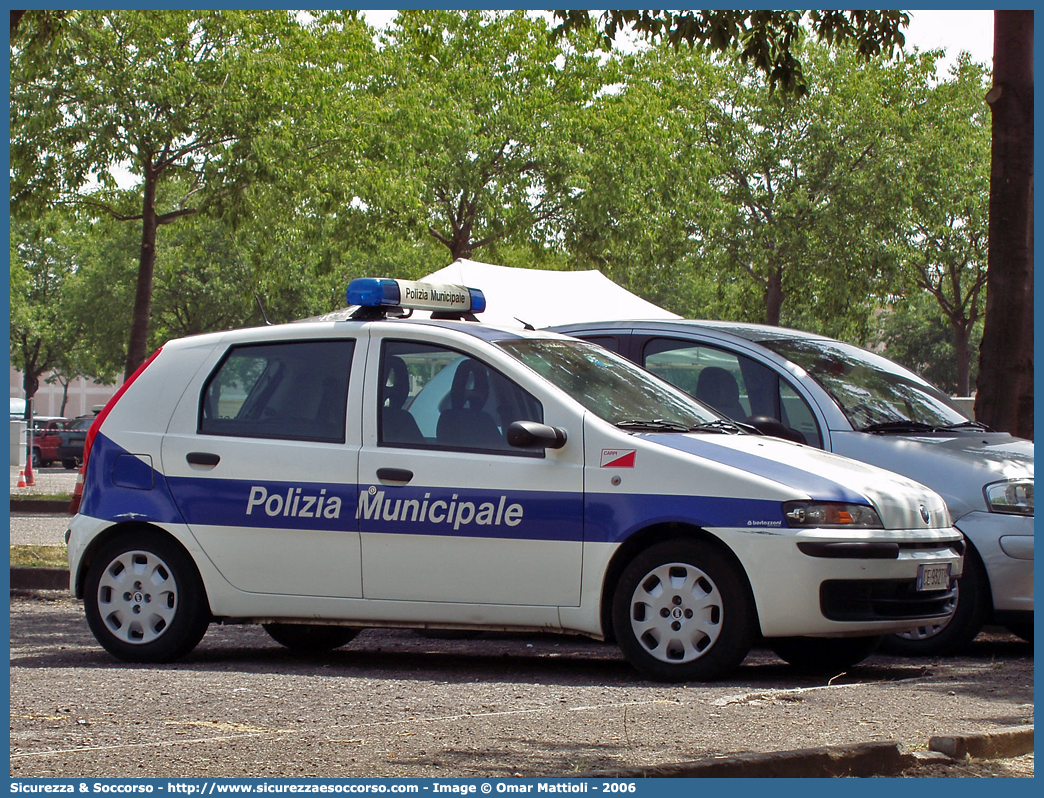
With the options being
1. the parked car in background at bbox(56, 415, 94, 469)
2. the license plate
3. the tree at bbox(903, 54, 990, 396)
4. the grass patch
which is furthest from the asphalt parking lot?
the parked car in background at bbox(56, 415, 94, 469)

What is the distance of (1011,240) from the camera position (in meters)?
10.6

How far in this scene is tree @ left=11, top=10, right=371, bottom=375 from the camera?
72.3 feet

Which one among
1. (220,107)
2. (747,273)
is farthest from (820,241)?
(220,107)

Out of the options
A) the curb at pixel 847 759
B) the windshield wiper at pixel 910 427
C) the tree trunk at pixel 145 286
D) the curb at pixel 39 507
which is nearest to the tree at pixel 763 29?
the windshield wiper at pixel 910 427

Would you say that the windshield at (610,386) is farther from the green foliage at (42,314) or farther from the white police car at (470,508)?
the green foliage at (42,314)

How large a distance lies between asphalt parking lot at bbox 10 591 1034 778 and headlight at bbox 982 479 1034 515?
0.83m

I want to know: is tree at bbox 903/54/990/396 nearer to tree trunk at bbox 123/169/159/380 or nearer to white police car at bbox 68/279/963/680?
tree trunk at bbox 123/169/159/380

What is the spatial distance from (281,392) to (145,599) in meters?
1.30

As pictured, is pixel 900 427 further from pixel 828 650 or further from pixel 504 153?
pixel 504 153

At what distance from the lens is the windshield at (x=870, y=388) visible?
27.4ft

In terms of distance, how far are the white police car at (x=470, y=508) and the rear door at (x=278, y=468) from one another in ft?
0.04

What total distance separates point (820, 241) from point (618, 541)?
98.5 ft

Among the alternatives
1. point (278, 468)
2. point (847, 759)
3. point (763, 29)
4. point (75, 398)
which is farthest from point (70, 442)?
point (75, 398)

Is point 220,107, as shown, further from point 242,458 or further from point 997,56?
point 242,458
